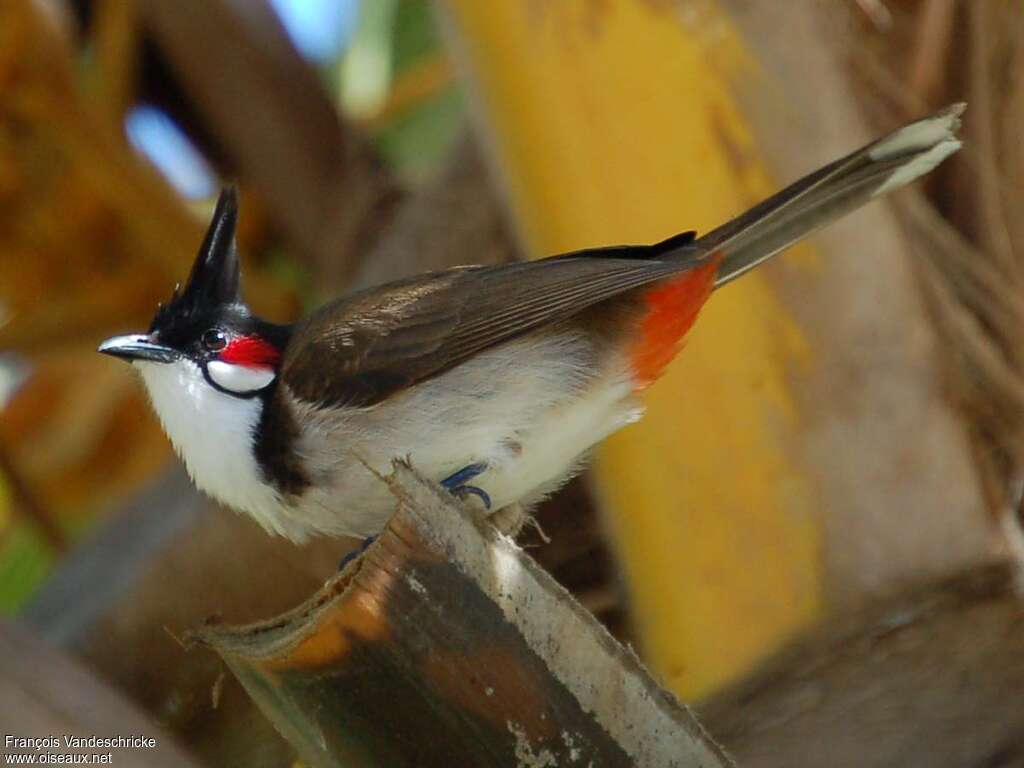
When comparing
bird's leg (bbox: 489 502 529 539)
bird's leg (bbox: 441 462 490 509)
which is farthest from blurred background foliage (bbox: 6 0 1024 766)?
bird's leg (bbox: 441 462 490 509)

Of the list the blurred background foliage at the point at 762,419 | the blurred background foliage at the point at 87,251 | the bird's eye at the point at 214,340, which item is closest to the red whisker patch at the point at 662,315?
the blurred background foliage at the point at 762,419

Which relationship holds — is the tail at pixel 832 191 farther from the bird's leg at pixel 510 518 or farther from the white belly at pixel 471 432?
the bird's leg at pixel 510 518

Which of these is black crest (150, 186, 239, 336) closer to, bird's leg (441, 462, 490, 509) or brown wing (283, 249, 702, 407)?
brown wing (283, 249, 702, 407)

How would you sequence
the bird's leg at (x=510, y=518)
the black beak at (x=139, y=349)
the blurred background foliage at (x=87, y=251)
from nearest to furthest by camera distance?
the black beak at (x=139, y=349)
the bird's leg at (x=510, y=518)
the blurred background foliage at (x=87, y=251)

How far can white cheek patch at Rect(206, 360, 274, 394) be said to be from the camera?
271cm

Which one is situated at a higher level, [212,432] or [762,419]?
[212,432]

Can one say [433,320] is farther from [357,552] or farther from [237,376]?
[357,552]

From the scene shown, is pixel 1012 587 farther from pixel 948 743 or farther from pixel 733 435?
pixel 733 435

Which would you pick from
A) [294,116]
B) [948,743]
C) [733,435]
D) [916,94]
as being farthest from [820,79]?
[294,116]

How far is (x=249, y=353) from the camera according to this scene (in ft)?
9.02

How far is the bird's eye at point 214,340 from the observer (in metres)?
2.74

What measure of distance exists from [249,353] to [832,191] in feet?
3.46

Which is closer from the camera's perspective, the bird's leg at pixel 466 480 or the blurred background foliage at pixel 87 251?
the bird's leg at pixel 466 480

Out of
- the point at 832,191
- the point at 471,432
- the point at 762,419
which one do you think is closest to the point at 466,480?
the point at 471,432
